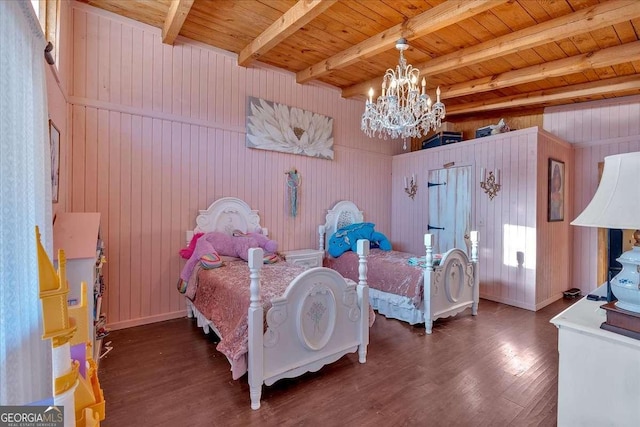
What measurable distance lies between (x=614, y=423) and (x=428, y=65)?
359 cm

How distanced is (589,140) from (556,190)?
3.53 ft

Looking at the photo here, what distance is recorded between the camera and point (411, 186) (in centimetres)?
Answer: 532

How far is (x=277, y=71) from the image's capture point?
4.16 metres

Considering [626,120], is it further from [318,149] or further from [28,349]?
[28,349]

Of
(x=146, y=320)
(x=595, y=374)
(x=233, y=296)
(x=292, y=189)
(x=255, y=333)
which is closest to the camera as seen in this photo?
(x=595, y=374)

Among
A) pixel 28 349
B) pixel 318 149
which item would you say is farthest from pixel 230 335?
pixel 318 149

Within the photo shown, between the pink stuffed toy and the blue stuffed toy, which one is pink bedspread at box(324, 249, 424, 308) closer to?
the blue stuffed toy

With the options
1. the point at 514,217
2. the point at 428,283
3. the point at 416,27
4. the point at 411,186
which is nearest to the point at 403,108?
the point at 416,27

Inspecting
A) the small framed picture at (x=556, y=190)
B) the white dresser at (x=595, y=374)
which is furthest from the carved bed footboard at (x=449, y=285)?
the white dresser at (x=595, y=374)

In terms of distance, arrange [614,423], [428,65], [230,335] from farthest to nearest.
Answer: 1. [428,65]
2. [230,335]
3. [614,423]

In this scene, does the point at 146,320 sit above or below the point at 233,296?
below

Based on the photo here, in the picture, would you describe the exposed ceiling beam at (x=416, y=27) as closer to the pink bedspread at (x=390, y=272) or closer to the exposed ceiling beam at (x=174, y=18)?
the exposed ceiling beam at (x=174, y=18)

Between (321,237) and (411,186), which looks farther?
(411,186)

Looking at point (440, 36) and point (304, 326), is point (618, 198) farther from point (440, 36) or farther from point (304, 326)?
point (440, 36)
